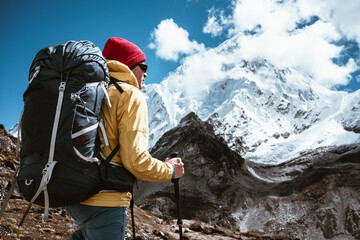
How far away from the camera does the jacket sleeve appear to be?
228 cm

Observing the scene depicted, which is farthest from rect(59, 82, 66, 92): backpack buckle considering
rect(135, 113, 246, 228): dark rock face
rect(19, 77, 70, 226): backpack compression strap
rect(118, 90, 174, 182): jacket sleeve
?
rect(135, 113, 246, 228): dark rock face

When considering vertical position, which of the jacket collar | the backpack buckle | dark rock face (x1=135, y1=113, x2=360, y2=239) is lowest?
the backpack buckle

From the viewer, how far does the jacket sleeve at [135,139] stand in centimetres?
228

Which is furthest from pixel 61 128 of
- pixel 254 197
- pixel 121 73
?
pixel 254 197

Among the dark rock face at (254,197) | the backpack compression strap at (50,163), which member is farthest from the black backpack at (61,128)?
the dark rock face at (254,197)

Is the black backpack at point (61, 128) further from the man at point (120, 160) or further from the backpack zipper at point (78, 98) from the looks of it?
the man at point (120, 160)

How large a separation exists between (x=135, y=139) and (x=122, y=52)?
3.70 feet

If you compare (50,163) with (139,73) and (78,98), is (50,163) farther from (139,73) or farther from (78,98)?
(139,73)

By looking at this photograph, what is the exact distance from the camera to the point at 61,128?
6.88 ft

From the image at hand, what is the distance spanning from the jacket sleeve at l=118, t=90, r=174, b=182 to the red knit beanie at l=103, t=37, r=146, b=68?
0.66 m

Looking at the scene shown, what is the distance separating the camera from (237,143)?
7013 inches

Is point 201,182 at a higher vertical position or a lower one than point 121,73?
higher

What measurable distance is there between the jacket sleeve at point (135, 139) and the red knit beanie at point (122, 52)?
66 centimetres

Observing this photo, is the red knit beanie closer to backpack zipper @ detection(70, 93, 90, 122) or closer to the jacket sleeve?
the jacket sleeve
